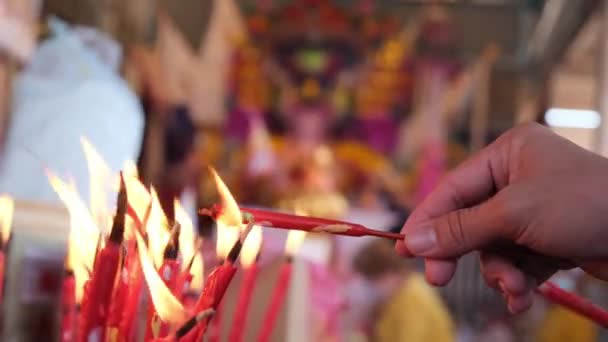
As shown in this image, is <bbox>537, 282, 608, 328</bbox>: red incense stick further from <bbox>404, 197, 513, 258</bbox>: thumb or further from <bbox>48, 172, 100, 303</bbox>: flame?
<bbox>48, 172, 100, 303</bbox>: flame

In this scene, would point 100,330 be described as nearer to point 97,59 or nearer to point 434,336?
point 97,59

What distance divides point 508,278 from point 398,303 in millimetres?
1167

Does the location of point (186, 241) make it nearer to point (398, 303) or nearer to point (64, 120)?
point (64, 120)

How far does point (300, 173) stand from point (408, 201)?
1.52 feet

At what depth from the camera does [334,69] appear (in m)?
2.78

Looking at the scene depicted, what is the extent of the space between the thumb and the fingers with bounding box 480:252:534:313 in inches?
2.4

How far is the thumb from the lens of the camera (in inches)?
17.2

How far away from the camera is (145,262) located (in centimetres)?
32

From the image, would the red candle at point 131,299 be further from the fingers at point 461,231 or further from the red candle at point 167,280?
the fingers at point 461,231

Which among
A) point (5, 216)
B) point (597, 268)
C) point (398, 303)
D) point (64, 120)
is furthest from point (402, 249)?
point (398, 303)

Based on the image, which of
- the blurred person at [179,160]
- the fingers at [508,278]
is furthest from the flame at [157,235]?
the blurred person at [179,160]

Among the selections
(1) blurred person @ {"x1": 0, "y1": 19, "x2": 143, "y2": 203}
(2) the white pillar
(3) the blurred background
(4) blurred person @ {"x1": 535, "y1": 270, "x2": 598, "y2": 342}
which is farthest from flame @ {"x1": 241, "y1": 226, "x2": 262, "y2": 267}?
(4) blurred person @ {"x1": 535, "y1": 270, "x2": 598, "y2": 342}

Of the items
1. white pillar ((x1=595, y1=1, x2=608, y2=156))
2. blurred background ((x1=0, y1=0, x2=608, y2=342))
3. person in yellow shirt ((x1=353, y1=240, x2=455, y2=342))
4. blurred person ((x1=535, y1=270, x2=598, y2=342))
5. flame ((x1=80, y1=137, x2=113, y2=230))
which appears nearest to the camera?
flame ((x1=80, y1=137, x2=113, y2=230))

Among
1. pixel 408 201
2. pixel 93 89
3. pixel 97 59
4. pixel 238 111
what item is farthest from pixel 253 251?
pixel 238 111
